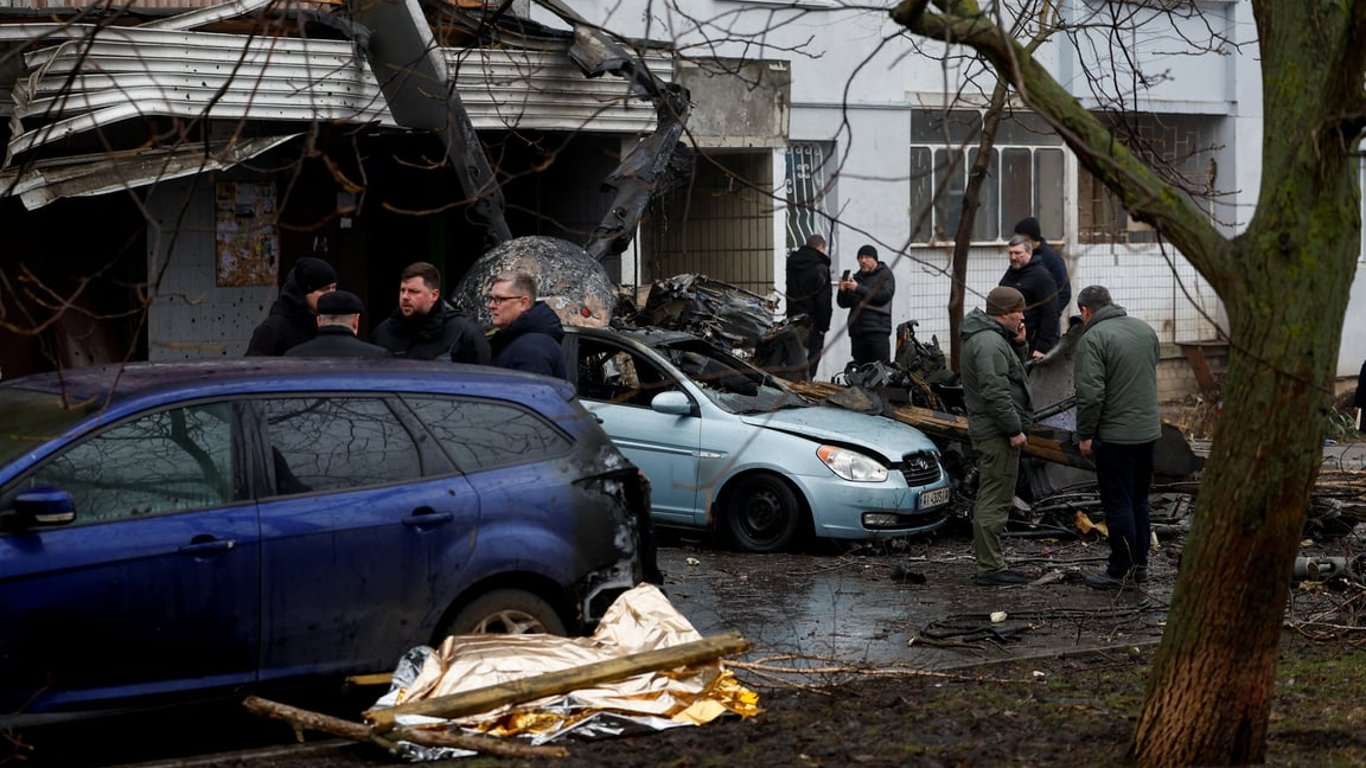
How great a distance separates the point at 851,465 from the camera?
1200 centimetres

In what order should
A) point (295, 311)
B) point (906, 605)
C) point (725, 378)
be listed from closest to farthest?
point (295, 311), point (906, 605), point (725, 378)

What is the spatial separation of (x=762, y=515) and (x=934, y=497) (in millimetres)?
1256

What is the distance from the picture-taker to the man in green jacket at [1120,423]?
422 inches

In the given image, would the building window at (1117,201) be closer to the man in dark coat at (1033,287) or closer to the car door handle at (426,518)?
the man in dark coat at (1033,287)

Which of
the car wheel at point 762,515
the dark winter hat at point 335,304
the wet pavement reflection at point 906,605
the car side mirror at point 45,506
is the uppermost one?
the dark winter hat at point 335,304

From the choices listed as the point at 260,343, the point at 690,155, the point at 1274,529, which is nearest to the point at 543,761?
the point at 1274,529

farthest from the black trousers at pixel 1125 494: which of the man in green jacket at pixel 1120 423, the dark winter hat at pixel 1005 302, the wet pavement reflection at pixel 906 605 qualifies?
the dark winter hat at pixel 1005 302

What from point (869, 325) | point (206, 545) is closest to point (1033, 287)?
point (869, 325)

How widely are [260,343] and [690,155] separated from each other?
23.7 feet

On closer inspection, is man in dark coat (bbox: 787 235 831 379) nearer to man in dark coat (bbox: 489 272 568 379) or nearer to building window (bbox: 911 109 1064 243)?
building window (bbox: 911 109 1064 243)

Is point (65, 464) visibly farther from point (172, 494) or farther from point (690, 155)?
point (690, 155)

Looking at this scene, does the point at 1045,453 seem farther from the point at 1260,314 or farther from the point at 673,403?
the point at 1260,314

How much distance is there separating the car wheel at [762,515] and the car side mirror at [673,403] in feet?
2.18

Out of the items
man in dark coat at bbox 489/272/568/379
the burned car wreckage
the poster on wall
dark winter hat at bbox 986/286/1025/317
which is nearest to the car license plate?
the burned car wreckage
